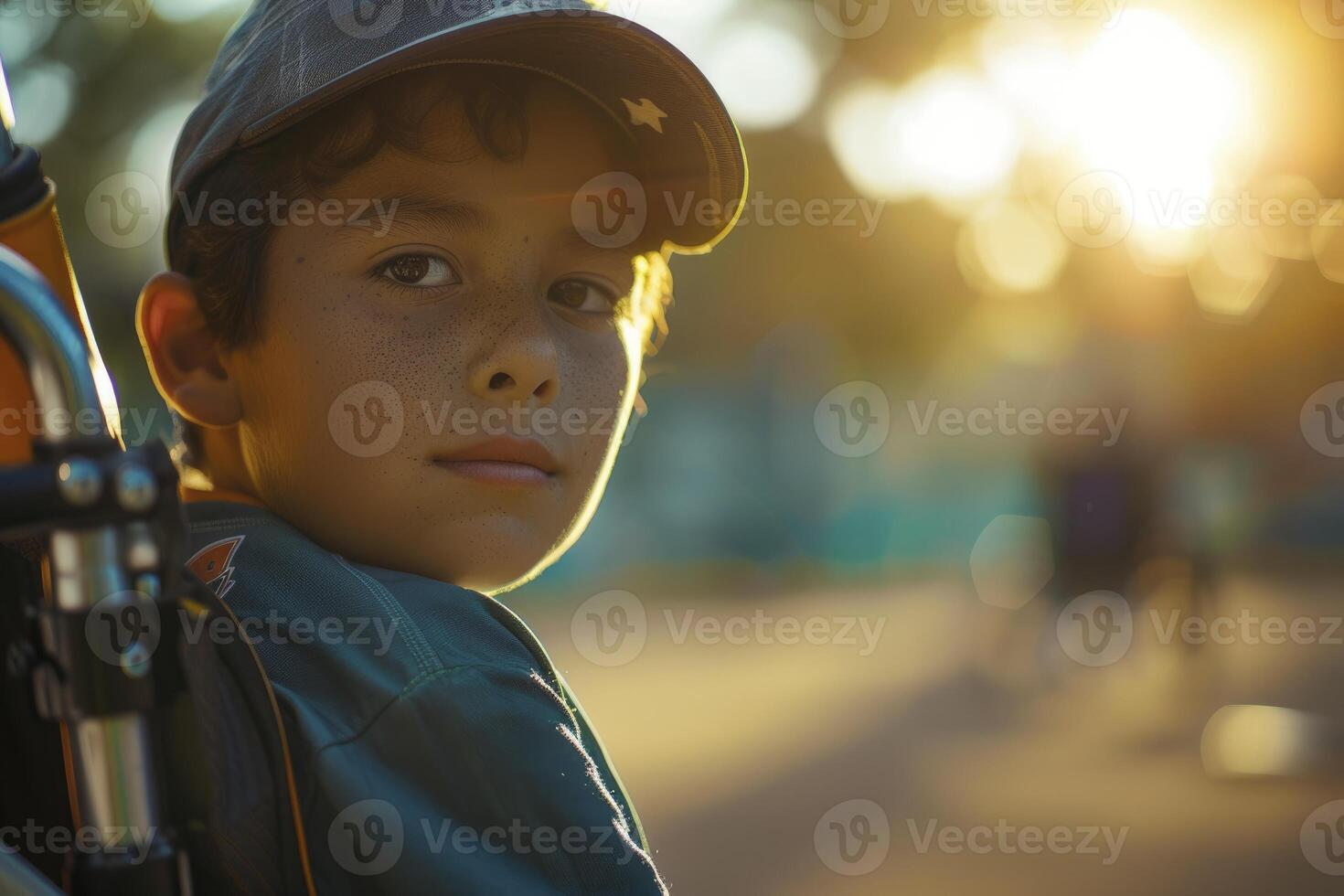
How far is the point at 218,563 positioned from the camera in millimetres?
1502

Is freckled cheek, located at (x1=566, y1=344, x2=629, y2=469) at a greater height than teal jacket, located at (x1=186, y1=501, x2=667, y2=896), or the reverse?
freckled cheek, located at (x1=566, y1=344, x2=629, y2=469)

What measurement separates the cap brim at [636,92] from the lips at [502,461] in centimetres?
44

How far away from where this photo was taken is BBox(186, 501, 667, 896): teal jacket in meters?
1.22

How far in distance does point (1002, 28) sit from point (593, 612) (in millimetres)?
9539

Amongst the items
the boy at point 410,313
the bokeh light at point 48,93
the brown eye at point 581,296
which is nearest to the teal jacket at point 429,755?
the boy at point 410,313

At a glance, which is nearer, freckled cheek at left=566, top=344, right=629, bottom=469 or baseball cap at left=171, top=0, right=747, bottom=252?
baseball cap at left=171, top=0, right=747, bottom=252

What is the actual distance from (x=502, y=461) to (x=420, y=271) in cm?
25

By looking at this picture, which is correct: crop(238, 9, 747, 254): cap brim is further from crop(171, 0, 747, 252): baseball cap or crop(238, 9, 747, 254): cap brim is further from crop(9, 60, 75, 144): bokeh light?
crop(9, 60, 75, 144): bokeh light

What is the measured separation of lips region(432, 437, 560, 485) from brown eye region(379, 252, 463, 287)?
0.67 ft

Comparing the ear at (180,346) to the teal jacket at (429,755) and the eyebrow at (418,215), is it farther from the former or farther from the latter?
the teal jacket at (429,755)

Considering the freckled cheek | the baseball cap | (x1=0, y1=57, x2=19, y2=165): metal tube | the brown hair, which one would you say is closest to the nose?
the freckled cheek

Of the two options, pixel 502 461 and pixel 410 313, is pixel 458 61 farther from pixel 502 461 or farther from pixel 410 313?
pixel 502 461

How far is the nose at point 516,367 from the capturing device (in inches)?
64.1

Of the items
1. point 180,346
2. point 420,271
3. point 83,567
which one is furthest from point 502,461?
point 83,567
